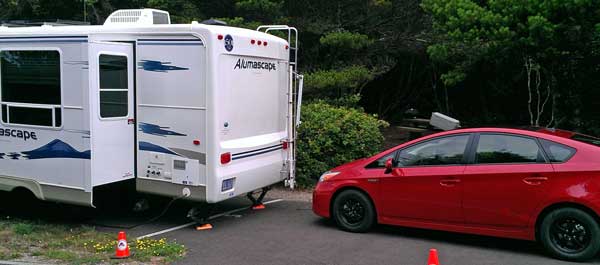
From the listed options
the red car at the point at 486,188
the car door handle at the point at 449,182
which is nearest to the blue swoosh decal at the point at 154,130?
the red car at the point at 486,188

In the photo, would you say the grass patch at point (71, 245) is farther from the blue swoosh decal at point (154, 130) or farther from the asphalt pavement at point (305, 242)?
the blue swoosh decal at point (154, 130)

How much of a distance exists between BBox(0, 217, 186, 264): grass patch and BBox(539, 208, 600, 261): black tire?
3.94m

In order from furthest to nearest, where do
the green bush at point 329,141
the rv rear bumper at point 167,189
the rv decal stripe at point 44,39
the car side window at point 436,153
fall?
the green bush at point 329,141
the rv rear bumper at point 167,189
the rv decal stripe at point 44,39
the car side window at point 436,153

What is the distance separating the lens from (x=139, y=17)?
8016 mm

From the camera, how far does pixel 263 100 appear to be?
812cm

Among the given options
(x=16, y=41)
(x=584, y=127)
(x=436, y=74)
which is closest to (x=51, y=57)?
(x=16, y=41)

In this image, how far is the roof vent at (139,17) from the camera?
7953 millimetres

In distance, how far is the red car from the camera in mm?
6008

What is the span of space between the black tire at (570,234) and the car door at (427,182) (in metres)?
0.94

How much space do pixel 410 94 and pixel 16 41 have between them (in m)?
13.5

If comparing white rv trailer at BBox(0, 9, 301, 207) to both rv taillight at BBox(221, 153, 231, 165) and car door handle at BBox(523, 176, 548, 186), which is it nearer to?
rv taillight at BBox(221, 153, 231, 165)

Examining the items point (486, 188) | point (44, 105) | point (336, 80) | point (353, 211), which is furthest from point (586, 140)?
point (44, 105)

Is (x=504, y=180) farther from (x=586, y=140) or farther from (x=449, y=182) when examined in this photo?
(x=586, y=140)

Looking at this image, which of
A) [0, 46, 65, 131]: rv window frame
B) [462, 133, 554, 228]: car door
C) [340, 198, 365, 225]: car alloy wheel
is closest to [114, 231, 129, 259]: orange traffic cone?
[0, 46, 65, 131]: rv window frame
